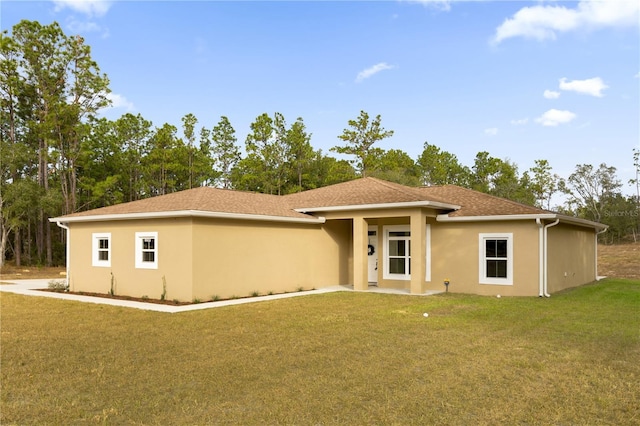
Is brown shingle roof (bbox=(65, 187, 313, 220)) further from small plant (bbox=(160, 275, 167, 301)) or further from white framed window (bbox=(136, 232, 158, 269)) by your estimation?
small plant (bbox=(160, 275, 167, 301))

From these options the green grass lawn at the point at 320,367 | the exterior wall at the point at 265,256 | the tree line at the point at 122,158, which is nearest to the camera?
the green grass lawn at the point at 320,367

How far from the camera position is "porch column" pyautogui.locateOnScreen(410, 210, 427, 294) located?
47.0 ft

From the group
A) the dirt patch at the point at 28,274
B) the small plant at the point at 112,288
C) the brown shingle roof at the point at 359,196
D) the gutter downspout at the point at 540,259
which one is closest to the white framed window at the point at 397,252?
the brown shingle roof at the point at 359,196

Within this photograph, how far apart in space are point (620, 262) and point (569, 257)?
17.6 meters

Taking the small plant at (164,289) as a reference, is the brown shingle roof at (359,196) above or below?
above

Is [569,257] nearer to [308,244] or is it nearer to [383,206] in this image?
[383,206]

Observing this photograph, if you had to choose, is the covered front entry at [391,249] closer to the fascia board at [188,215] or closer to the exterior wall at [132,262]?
the fascia board at [188,215]

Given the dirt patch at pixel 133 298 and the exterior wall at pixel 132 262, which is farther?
the exterior wall at pixel 132 262

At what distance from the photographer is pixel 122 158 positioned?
122 feet

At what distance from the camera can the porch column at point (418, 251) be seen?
1431 cm

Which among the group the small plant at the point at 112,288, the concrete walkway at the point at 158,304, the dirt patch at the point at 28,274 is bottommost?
the dirt patch at the point at 28,274

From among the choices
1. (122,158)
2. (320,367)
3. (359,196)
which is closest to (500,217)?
(359,196)

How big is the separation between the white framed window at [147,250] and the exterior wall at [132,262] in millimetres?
123

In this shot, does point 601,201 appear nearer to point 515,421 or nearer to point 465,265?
point 465,265
